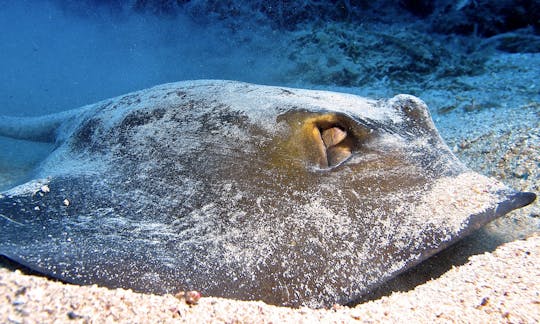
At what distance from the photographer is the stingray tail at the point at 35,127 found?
4645mm

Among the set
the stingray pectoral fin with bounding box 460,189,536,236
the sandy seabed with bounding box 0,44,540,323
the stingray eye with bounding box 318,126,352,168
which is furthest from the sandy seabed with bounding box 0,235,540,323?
the stingray eye with bounding box 318,126,352,168

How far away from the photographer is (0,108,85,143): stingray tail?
183 inches

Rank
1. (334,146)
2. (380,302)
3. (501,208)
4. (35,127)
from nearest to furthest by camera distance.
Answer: (380,302)
(501,208)
(334,146)
(35,127)

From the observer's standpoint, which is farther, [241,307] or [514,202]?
[514,202]

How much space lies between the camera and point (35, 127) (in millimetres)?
5160

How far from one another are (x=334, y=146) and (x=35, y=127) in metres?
5.84

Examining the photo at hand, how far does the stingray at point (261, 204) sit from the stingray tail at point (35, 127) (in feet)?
10.1

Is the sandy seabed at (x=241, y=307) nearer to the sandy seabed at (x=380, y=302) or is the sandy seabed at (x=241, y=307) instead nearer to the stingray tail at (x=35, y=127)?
the sandy seabed at (x=380, y=302)

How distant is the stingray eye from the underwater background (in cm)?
128

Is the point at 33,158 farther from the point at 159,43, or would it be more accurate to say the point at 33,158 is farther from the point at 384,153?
the point at 159,43

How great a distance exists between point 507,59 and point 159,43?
16.9m

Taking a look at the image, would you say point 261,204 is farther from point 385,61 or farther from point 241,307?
point 385,61

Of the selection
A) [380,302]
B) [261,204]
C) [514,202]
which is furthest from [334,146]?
[514,202]

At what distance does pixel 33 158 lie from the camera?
215 inches
